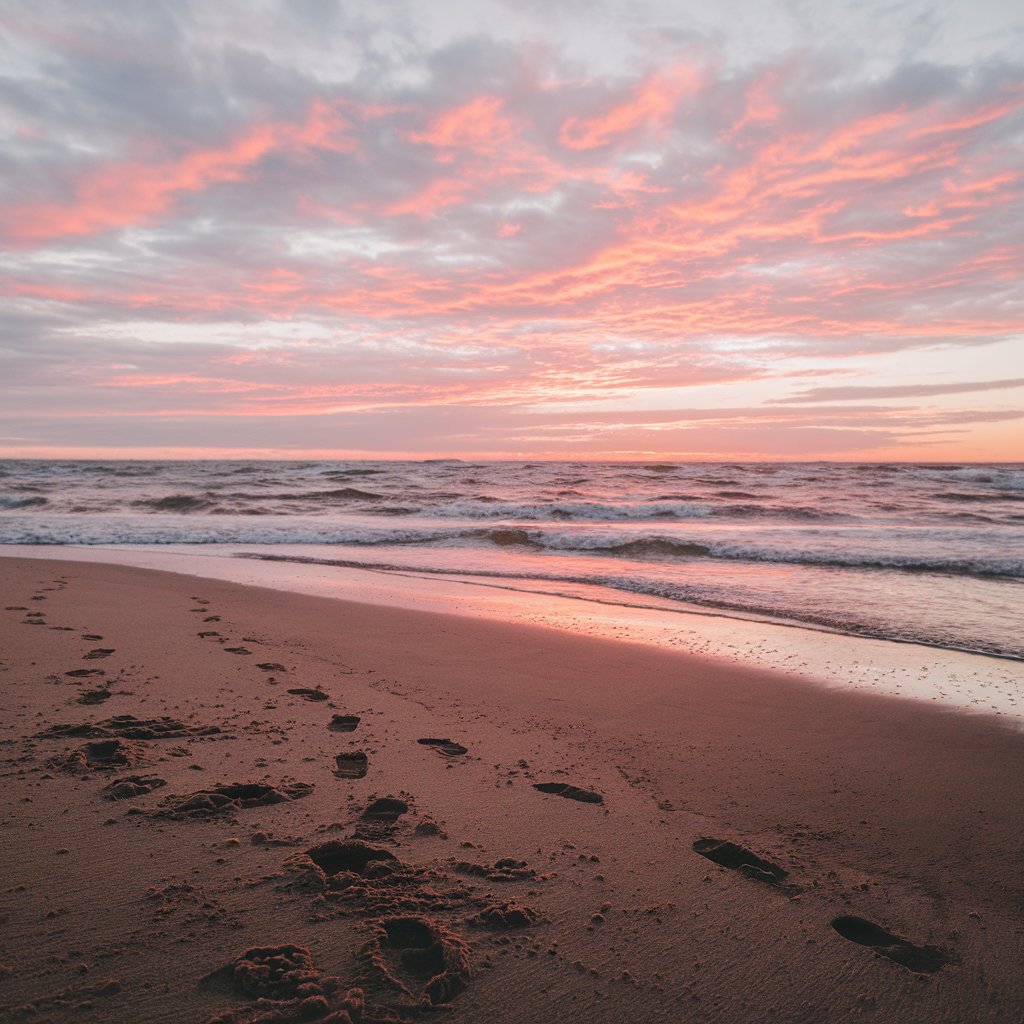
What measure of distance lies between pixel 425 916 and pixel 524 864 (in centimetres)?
46

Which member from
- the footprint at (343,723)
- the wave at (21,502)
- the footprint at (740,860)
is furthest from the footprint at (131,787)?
the wave at (21,502)

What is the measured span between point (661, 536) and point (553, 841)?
1325 centimetres

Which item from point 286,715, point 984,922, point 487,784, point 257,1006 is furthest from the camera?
point 286,715

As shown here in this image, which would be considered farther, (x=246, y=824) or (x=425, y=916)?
(x=246, y=824)

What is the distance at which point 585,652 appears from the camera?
18.9 ft

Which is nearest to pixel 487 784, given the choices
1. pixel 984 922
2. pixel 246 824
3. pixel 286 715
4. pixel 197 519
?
pixel 246 824

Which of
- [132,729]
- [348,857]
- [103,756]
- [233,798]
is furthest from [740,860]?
[132,729]

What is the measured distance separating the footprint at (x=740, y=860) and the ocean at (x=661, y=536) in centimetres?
467

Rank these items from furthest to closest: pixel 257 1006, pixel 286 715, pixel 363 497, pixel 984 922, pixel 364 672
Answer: pixel 363 497, pixel 364 672, pixel 286 715, pixel 984 922, pixel 257 1006

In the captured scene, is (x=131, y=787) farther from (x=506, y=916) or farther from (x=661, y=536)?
(x=661, y=536)

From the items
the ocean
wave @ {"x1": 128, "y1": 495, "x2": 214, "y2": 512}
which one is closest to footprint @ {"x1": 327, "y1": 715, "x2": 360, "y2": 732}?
the ocean

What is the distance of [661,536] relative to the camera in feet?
50.5

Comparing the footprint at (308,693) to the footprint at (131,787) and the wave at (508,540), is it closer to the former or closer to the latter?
the footprint at (131,787)

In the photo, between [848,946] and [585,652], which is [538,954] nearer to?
[848,946]
